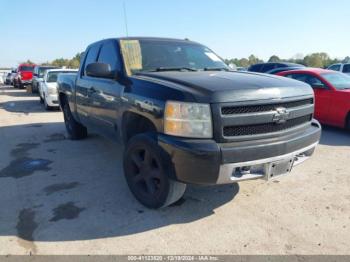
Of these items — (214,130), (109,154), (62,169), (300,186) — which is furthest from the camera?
(109,154)

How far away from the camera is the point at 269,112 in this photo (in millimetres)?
3135

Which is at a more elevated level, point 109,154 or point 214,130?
point 214,130

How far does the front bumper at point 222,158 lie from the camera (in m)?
2.90

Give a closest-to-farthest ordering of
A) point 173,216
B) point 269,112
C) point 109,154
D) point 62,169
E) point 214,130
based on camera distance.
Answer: point 214,130 < point 269,112 < point 173,216 < point 62,169 < point 109,154

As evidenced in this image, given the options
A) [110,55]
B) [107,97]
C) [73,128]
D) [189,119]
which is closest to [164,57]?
[110,55]

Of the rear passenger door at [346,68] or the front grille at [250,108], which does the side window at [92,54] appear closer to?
the front grille at [250,108]

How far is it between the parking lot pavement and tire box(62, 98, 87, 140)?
1.57 meters

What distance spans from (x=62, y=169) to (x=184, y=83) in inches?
111

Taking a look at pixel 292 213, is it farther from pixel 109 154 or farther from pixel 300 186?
pixel 109 154

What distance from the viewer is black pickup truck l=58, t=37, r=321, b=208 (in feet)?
9.66

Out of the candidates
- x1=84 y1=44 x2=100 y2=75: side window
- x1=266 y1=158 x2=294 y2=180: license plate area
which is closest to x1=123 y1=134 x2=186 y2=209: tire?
x1=266 y1=158 x2=294 y2=180: license plate area

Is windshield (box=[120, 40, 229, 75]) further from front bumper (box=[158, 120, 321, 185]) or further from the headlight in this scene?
front bumper (box=[158, 120, 321, 185])

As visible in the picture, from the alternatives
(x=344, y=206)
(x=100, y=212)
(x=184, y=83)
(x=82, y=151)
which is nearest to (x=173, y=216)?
(x=100, y=212)

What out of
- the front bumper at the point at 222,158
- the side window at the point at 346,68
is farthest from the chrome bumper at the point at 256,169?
the side window at the point at 346,68
